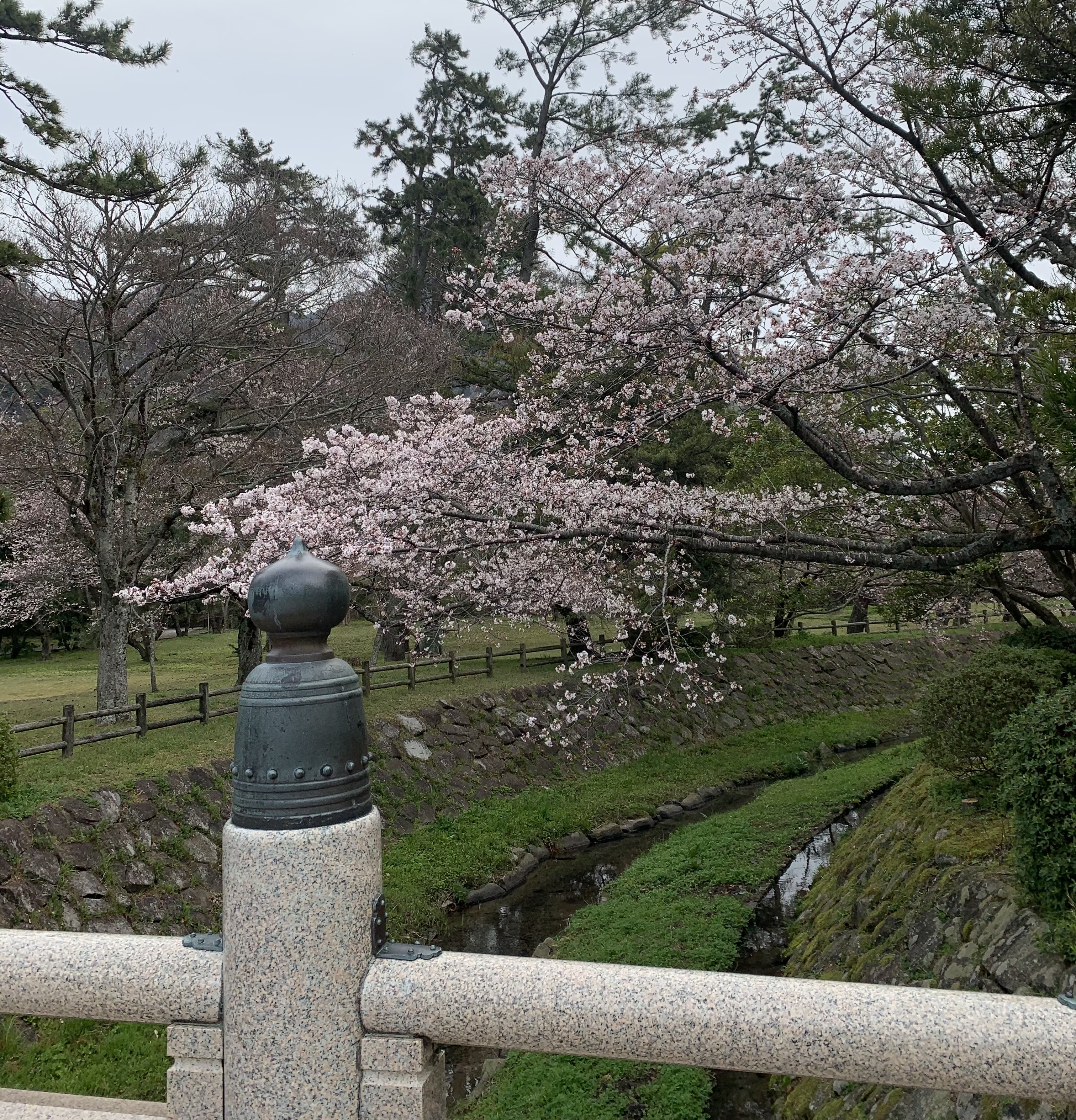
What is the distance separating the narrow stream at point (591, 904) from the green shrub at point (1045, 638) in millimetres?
3795

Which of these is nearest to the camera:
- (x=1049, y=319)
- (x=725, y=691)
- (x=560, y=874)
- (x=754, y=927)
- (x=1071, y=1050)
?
(x=1071, y=1050)

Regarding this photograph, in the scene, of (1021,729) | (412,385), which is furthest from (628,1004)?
(412,385)

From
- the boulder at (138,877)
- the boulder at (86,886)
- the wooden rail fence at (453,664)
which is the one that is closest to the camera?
the boulder at (86,886)

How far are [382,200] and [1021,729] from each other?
23.8 metres

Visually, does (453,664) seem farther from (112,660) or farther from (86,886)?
(86,886)

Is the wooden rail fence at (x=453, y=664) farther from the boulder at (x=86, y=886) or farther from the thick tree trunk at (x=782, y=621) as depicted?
the boulder at (x=86, y=886)

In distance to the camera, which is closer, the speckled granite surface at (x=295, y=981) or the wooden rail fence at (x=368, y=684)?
the speckled granite surface at (x=295, y=981)

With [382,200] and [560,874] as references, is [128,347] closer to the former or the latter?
[560,874]

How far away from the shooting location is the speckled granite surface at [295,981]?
2.15 metres

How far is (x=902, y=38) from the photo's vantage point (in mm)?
5996

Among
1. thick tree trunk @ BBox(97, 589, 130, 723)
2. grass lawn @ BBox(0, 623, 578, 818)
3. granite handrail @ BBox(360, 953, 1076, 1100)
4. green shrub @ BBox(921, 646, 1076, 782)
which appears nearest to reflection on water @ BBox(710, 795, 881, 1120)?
granite handrail @ BBox(360, 953, 1076, 1100)

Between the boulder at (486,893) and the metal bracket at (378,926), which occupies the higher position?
the metal bracket at (378,926)

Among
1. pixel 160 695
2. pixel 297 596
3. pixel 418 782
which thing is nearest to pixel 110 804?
pixel 418 782

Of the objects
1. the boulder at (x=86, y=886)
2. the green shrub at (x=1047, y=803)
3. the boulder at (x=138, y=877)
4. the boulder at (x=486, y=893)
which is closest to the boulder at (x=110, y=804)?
the boulder at (x=138, y=877)
